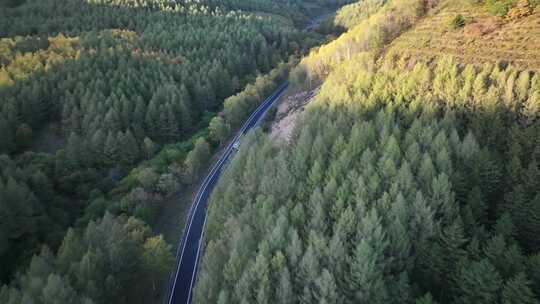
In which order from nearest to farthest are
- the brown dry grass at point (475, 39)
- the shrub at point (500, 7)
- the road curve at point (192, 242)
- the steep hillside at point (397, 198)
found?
the steep hillside at point (397, 198) → the road curve at point (192, 242) → the brown dry grass at point (475, 39) → the shrub at point (500, 7)

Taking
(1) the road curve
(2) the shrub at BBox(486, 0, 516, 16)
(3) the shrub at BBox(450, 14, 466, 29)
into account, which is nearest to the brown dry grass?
(3) the shrub at BBox(450, 14, 466, 29)

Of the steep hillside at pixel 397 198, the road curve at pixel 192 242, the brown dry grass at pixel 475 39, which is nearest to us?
the steep hillside at pixel 397 198

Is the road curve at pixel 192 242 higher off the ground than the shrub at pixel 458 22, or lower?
lower

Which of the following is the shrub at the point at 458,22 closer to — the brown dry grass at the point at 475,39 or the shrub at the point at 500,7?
the brown dry grass at the point at 475,39

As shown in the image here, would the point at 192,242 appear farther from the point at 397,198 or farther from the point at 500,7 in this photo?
the point at 500,7

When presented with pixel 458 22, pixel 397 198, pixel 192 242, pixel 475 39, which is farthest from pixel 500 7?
pixel 192 242

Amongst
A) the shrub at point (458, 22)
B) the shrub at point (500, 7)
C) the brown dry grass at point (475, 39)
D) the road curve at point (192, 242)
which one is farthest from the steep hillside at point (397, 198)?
the shrub at point (458, 22)

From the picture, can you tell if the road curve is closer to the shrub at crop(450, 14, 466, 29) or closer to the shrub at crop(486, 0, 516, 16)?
the shrub at crop(450, 14, 466, 29)

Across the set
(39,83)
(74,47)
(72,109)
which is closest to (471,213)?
(72,109)
